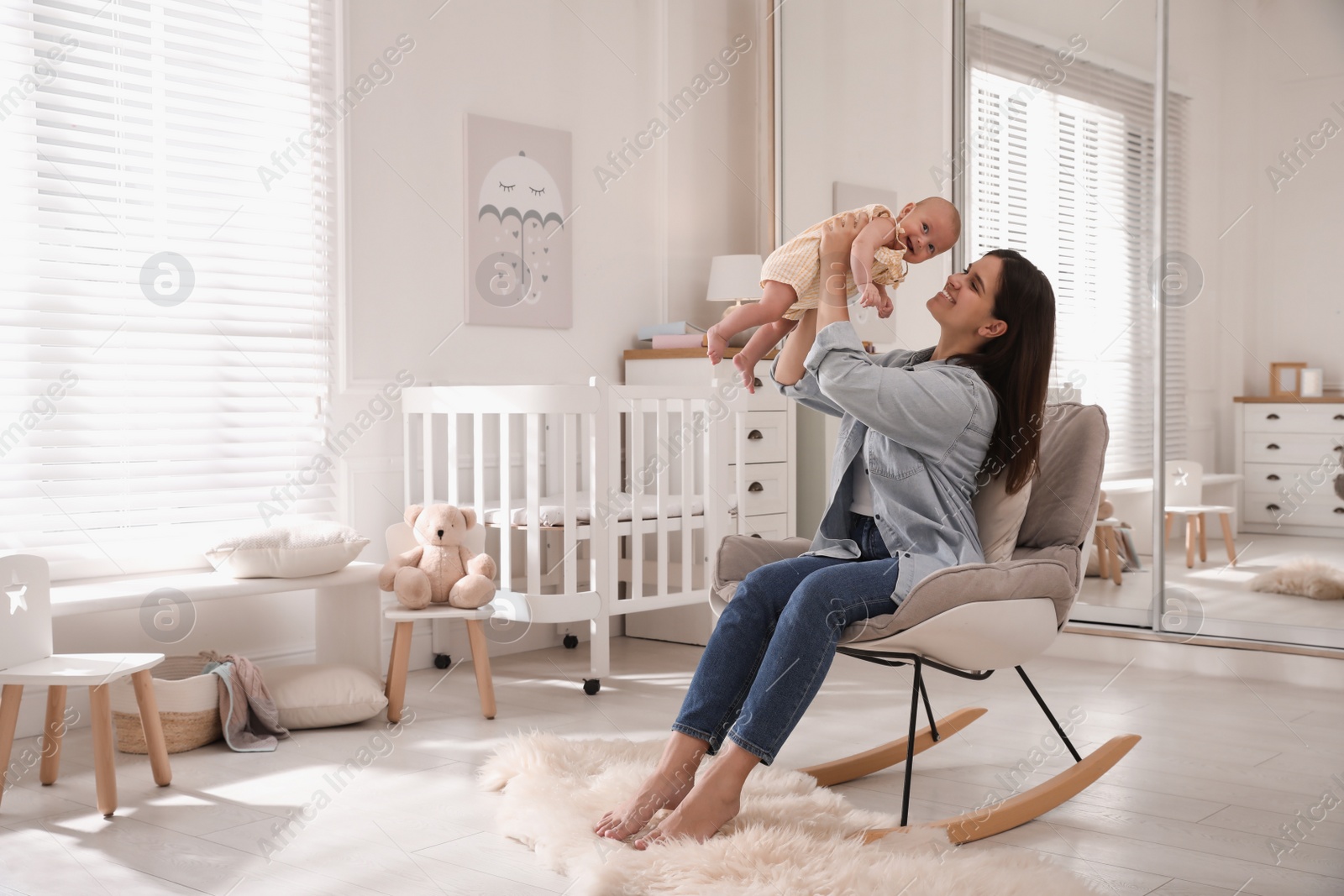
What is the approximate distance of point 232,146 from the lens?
2.96m

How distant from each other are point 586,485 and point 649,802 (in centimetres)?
190

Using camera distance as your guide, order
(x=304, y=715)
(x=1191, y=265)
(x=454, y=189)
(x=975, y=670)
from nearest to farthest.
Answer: (x=975, y=670) < (x=304, y=715) < (x=1191, y=265) < (x=454, y=189)

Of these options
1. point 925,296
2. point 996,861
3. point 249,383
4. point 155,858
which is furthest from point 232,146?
point 996,861

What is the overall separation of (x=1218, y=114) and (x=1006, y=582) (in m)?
1.95

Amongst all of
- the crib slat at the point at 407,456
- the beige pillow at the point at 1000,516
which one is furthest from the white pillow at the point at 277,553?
the beige pillow at the point at 1000,516

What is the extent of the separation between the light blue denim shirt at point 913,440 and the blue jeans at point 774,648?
0.07 meters

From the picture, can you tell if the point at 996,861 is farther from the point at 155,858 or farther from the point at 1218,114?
the point at 1218,114

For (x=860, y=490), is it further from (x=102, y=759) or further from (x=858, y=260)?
(x=102, y=759)

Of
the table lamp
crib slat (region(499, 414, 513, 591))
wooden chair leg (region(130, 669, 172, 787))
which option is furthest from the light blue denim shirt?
the table lamp

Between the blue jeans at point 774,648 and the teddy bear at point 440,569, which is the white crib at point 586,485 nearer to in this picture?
the teddy bear at point 440,569

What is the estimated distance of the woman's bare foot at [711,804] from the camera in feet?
5.55

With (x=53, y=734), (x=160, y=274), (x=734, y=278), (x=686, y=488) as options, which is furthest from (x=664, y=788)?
(x=734, y=278)

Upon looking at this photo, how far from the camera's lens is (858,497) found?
2018mm

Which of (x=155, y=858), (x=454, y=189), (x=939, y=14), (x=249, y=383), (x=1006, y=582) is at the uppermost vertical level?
(x=939, y=14)
